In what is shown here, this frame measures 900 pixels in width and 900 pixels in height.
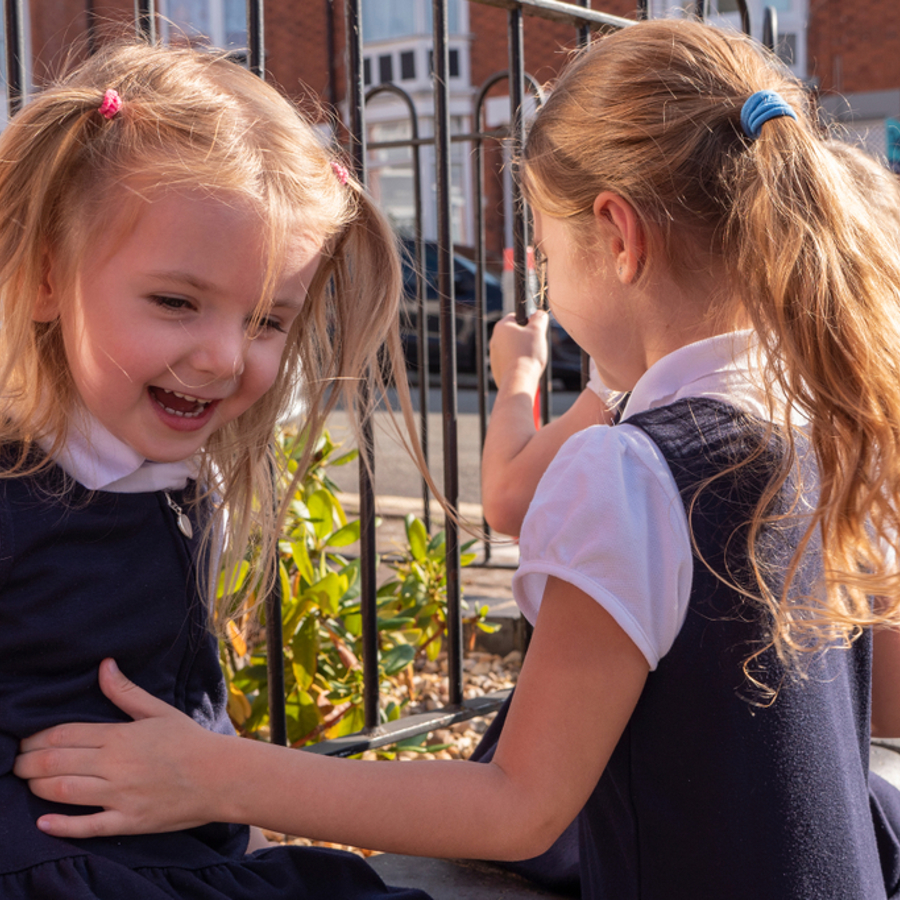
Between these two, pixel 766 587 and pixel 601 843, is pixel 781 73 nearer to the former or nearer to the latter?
pixel 766 587

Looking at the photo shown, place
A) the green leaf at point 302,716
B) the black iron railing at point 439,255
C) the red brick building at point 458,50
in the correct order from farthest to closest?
the red brick building at point 458,50 → the green leaf at point 302,716 → the black iron railing at point 439,255

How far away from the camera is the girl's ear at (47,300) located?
3.82ft

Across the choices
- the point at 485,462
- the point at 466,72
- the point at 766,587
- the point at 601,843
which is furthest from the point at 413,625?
the point at 466,72

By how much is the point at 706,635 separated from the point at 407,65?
1866cm

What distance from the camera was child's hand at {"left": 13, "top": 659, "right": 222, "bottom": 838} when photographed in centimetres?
104

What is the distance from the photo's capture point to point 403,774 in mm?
1044

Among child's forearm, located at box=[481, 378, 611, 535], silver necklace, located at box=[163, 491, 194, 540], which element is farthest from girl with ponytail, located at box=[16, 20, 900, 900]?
child's forearm, located at box=[481, 378, 611, 535]

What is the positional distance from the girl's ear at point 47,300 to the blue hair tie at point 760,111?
0.78m

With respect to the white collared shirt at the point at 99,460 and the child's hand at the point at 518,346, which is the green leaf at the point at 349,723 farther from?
the white collared shirt at the point at 99,460

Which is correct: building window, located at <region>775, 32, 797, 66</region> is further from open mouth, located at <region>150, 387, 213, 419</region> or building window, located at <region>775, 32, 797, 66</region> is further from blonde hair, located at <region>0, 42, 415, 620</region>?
open mouth, located at <region>150, 387, 213, 419</region>

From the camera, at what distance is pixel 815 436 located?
104 centimetres

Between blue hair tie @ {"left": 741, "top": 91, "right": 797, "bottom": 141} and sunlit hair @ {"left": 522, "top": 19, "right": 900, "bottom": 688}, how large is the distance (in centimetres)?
1

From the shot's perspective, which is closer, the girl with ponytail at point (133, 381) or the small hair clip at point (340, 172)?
the girl with ponytail at point (133, 381)

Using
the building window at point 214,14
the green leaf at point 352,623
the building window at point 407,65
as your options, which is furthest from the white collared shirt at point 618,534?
the building window at point 407,65
